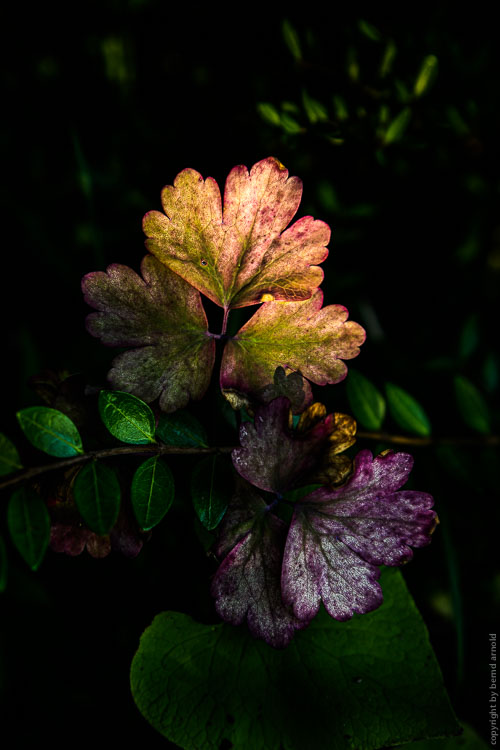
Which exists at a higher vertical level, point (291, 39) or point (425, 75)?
point (291, 39)

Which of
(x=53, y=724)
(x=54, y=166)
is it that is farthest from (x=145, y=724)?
(x=54, y=166)

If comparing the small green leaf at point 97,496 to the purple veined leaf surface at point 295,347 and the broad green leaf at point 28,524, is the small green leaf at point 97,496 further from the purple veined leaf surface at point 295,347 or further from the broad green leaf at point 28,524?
the purple veined leaf surface at point 295,347

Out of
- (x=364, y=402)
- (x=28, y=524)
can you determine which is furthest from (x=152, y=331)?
(x=364, y=402)

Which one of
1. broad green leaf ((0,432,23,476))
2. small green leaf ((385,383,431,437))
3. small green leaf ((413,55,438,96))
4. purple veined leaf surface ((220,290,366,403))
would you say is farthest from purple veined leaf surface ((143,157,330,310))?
small green leaf ((413,55,438,96))

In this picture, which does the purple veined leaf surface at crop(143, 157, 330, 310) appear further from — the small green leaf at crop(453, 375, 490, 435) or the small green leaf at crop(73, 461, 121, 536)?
the small green leaf at crop(453, 375, 490, 435)

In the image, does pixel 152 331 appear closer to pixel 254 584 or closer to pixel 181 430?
pixel 181 430

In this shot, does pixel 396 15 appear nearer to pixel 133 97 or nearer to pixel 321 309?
pixel 133 97
